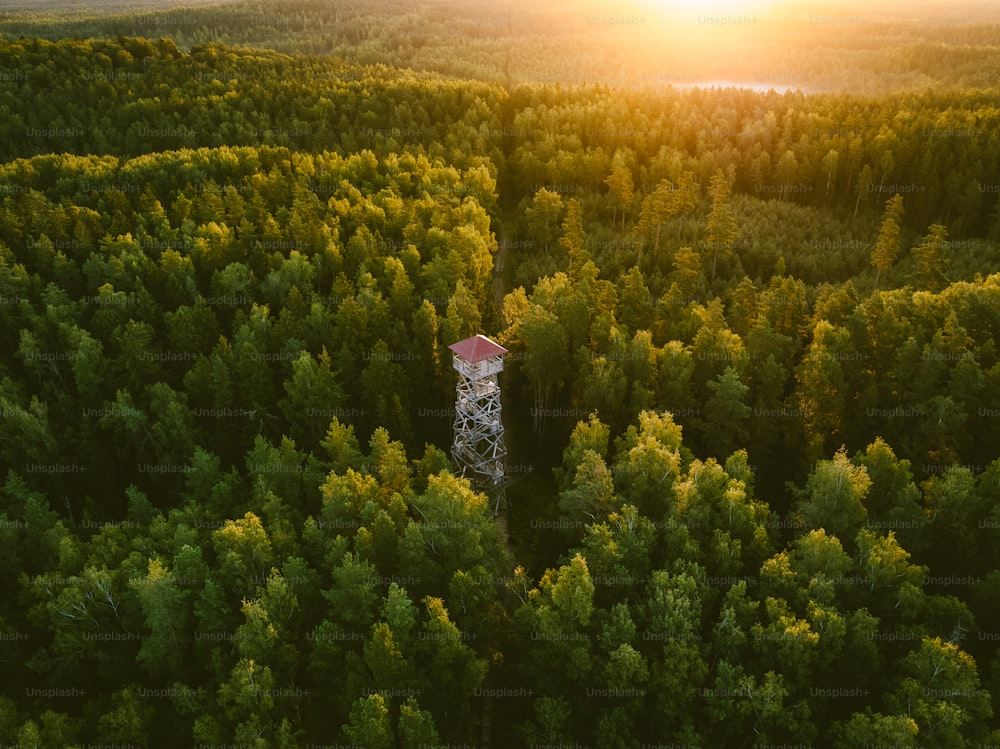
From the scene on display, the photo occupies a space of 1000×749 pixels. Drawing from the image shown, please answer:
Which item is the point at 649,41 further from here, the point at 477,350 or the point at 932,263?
the point at 477,350

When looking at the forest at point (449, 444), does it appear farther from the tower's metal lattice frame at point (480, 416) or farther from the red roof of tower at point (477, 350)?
the red roof of tower at point (477, 350)

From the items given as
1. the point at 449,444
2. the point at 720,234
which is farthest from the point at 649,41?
the point at 449,444

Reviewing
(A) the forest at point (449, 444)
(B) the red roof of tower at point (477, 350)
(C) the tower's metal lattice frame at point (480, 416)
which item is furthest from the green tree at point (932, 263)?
(B) the red roof of tower at point (477, 350)

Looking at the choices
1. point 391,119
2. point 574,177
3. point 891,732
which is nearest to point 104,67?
point 391,119

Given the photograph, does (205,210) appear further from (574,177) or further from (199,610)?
(574,177)

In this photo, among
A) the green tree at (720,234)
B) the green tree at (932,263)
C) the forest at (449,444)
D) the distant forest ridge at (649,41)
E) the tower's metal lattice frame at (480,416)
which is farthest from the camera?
the distant forest ridge at (649,41)

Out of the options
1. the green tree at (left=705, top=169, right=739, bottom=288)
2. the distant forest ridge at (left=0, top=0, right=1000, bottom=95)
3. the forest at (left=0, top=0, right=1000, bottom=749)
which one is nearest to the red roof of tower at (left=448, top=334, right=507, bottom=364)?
the forest at (left=0, top=0, right=1000, bottom=749)

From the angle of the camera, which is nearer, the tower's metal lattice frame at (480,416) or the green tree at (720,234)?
the tower's metal lattice frame at (480,416)
